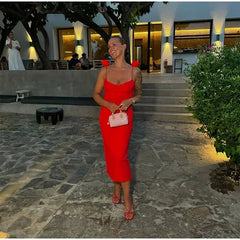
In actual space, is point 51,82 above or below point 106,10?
below

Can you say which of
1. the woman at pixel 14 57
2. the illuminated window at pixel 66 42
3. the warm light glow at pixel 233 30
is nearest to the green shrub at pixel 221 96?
the woman at pixel 14 57

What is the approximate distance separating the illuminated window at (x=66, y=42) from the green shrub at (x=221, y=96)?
15.3m

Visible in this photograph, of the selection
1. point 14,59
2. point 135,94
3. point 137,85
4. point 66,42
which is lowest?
point 135,94

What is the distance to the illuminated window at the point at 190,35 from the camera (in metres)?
15.0

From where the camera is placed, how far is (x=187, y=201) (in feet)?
9.85

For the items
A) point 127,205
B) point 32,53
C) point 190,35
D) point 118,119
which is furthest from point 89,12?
point 32,53

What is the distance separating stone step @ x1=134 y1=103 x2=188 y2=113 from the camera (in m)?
7.50

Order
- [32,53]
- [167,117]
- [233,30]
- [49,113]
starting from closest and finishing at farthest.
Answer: [49,113], [167,117], [233,30], [32,53]

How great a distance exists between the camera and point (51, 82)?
29.8 feet

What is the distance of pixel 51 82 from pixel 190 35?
1045 cm

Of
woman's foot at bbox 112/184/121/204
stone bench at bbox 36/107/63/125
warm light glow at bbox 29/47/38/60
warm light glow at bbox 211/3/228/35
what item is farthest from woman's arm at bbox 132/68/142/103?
warm light glow at bbox 29/47/38/60

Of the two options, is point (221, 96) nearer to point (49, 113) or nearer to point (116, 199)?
point (116, 199)

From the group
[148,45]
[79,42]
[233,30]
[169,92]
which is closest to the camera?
[169,92]

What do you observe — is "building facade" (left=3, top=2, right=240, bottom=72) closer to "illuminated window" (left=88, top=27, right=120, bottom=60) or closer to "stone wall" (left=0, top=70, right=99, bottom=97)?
"illuminated window" (left=88, top=27, right=120, bottom=60)
